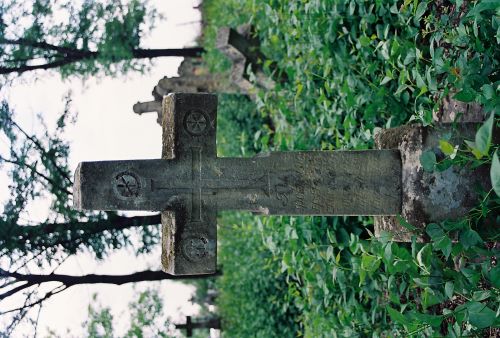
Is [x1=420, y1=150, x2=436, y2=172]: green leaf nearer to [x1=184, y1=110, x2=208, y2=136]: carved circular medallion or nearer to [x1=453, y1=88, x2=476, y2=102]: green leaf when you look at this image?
[x1=453, y1=88, x2=476, y2=102]: green leaf

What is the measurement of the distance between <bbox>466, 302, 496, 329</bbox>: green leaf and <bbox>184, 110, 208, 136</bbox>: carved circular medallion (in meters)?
1.74

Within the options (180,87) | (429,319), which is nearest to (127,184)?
(429,319)

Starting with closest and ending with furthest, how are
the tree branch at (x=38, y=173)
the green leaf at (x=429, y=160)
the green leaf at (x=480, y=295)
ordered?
the green leaf at (x=480, y=295)
the green leaf at (x=429, y=160)
the tree branch at (x=38, y=173)

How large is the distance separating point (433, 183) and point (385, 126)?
1.52 m

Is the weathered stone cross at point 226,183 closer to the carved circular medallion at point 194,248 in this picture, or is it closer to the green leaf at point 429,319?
the carved circular medallion at point 194,248

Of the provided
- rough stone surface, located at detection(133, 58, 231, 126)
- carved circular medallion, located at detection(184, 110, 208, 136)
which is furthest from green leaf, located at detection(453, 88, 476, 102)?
rough stone surface, located at detection(133, 58, 231, 126)

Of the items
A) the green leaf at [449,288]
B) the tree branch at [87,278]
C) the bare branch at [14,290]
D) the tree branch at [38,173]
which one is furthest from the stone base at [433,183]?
the bare branch at [14,290]

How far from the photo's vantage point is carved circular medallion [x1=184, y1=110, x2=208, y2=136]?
11.7 ft

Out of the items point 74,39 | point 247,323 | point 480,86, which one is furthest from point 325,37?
point 247,323

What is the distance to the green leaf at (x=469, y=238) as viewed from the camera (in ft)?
9.68

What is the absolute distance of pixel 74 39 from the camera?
704 cm

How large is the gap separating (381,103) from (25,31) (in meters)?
3.83

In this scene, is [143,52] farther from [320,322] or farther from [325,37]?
[320,322]

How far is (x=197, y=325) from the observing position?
11.5 metres
